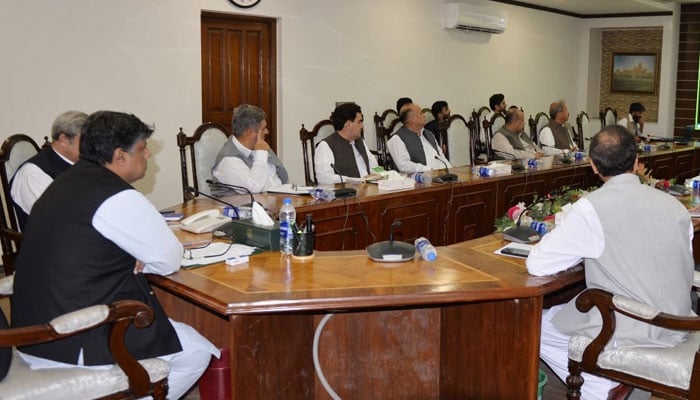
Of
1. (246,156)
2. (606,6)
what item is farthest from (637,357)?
(606,6)

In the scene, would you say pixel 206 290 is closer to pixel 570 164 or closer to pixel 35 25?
pixel 35 25

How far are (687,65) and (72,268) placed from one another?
34.5 feet

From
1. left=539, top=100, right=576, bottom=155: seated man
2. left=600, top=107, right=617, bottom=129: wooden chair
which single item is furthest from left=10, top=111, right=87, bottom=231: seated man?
left=600, top=107, right=617, bottom=129: wooden chair

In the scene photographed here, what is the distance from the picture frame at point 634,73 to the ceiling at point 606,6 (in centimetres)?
68

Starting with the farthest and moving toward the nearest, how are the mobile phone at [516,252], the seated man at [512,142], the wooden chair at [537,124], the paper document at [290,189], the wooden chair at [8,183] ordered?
the wooden chair at [537,124], the seated man at [512,142], the paper document at [290,189], the wooden chair at [8,183], the mobile phone at [516,252]

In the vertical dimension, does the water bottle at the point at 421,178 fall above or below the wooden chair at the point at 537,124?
below

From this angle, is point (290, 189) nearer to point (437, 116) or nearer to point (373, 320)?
point (373, 320)

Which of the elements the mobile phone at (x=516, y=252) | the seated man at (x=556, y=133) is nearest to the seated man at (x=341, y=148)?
the mobile phone at (x=516, y=252)

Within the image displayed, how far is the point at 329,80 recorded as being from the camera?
23.6 feet

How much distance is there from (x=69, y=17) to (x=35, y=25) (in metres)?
0.26

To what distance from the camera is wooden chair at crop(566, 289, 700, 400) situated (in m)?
2.26

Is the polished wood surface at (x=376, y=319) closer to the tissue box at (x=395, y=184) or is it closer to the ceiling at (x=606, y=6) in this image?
the tissue box at (x=395, y=184)

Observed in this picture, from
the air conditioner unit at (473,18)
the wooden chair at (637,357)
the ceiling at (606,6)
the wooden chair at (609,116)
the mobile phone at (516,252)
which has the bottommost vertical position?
the wooden chair at (637,357)

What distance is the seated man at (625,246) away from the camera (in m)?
2.39
